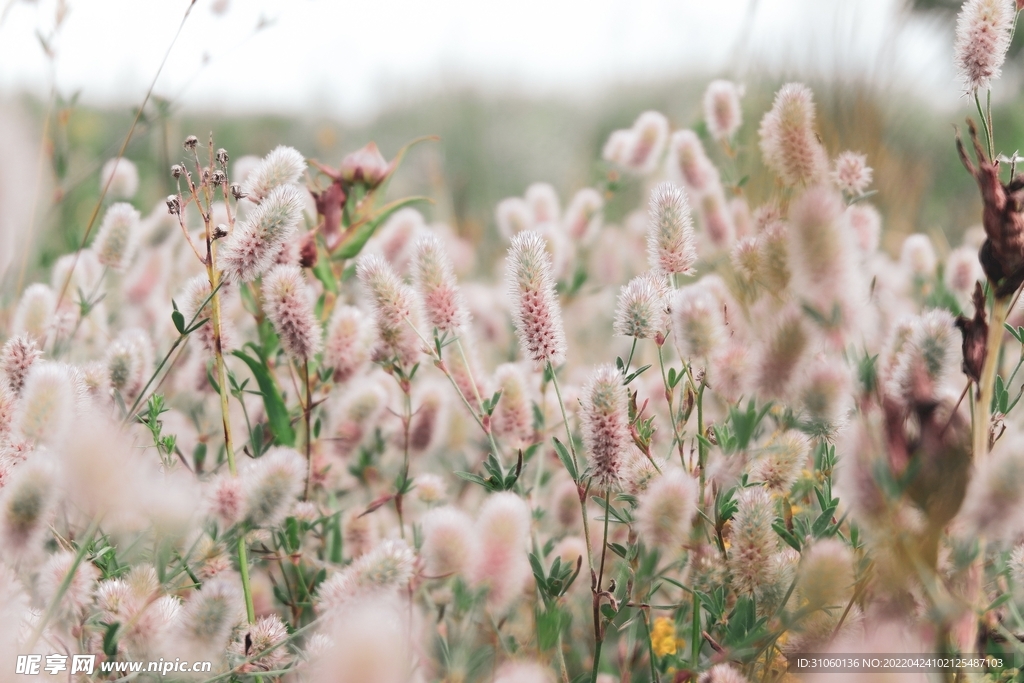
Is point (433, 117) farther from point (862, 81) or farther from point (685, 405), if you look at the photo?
point (685, 405)

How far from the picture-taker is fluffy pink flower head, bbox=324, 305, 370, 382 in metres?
0.88

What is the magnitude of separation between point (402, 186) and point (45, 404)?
2.86 metres

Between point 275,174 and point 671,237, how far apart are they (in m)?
0.37

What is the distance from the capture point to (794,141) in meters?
0.68

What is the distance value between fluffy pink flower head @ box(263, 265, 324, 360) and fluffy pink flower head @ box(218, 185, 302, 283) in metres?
0.08

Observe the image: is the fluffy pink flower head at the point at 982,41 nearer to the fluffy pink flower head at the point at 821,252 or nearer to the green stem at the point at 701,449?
the fluffy pink flower head at the point at 821,252

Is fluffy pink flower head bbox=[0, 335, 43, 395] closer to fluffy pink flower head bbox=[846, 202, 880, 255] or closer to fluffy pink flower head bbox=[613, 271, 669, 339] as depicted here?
fluffy pink flower head bbox=[613, 271, 669, 339]

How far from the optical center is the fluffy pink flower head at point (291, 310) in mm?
740

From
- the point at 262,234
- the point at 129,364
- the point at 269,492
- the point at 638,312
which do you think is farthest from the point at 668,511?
the point at 129,364

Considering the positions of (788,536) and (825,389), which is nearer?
(825,389)

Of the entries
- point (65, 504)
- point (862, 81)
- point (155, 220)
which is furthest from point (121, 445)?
point (862, 81)

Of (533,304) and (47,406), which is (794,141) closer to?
(533,304)

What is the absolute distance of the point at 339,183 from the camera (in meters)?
0.99

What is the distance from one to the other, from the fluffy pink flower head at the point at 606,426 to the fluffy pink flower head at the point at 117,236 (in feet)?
2.18
